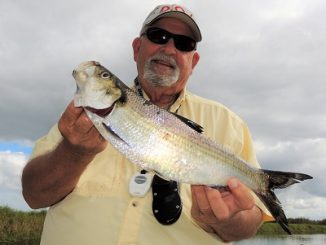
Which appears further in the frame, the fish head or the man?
the man

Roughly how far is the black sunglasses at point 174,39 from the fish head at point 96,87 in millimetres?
2677

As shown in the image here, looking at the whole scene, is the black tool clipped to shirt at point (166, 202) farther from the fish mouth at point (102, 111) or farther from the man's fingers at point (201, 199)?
the fish mouth at point (102, 111)

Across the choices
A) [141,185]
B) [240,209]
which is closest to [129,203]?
[141,185]

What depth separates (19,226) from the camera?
26.4 m

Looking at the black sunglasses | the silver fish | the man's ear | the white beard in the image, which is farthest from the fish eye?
the man's ear

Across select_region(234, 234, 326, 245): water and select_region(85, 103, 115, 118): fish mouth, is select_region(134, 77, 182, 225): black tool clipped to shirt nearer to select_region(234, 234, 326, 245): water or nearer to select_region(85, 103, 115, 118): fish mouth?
select_region(85, 103, 115, 118): fish mouth

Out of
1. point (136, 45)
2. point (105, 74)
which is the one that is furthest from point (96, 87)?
point (136, 45)

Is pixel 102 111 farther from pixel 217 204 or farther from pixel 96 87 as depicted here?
pixel 217 204

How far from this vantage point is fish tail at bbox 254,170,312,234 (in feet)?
13.6

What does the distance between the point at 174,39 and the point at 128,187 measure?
7.79 feet

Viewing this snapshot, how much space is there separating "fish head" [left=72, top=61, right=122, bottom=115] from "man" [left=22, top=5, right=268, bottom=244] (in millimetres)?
237

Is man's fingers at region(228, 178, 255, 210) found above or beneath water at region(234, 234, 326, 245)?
above

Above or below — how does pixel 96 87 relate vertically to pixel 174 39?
below

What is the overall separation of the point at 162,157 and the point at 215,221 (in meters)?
1.30
